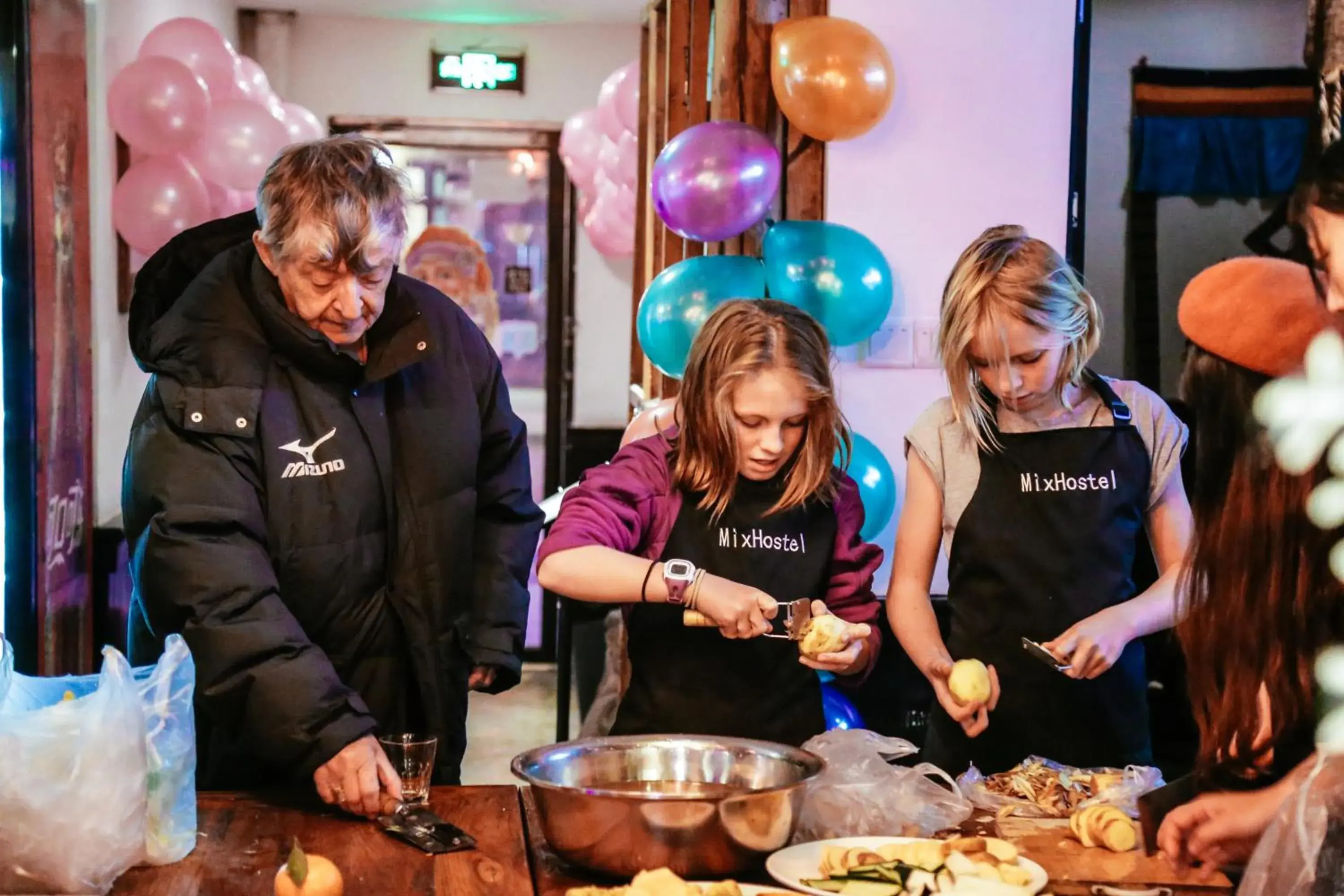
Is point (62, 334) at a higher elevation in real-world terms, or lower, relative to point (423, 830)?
higher

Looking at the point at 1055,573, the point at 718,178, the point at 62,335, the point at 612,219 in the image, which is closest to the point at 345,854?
the point at 1055,573


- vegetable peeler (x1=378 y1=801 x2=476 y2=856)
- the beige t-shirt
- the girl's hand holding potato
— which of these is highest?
the beige t-shirt

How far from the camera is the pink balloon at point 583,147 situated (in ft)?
22.3

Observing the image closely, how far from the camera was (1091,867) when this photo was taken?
1894 mm

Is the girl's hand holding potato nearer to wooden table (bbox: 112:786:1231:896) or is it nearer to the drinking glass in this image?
wooden table (bbox: 112:786:1231:896)

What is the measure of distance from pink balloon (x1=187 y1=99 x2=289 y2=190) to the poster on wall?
16.4 inches

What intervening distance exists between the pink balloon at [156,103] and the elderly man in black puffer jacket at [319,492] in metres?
2.53

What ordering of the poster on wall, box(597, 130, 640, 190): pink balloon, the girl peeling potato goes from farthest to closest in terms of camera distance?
box(597, 130, 640, 190): pink balloon
the poster on wall
the girl peeling potato

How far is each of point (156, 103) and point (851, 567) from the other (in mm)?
3239

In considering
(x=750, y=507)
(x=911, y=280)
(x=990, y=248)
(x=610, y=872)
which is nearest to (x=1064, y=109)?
(x=911, y=280)

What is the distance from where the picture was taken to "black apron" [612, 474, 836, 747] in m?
2.48

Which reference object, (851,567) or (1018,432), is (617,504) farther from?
(1018,432)

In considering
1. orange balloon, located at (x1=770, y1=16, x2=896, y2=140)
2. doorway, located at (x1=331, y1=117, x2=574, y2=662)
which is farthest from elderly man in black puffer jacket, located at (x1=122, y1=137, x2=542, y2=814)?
doorway, located at (x1=331, y1=117, x2=574, y2=662)

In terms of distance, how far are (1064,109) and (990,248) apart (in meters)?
1.60
